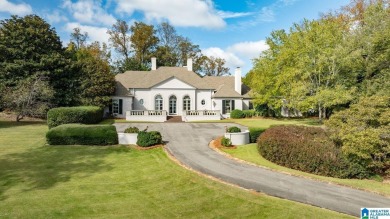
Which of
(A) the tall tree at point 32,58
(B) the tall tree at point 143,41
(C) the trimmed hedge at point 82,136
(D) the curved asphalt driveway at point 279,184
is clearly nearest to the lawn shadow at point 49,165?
(C) the trimmed hedge at point 82,136

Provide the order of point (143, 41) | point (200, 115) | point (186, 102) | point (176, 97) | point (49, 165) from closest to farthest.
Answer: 1. point (49, 165)
2. point (200, 115)
3. point (176, 97)
4. point (186, 102)
5. point (143, 41)

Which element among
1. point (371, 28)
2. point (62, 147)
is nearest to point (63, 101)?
point (62, 147)

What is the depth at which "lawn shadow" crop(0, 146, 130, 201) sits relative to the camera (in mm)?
11555

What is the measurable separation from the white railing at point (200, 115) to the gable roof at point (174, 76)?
3902 mm

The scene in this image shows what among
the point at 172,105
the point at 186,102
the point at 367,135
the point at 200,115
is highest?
the point at 186,102

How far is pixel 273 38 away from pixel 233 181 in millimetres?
29833

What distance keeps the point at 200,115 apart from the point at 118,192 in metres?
26.0

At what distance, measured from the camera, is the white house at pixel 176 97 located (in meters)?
38.1

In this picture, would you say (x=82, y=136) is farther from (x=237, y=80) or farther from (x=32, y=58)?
(x=237, y=80)

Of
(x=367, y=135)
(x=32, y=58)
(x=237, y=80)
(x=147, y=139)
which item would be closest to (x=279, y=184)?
(x=367, y=135)

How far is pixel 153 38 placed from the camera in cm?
6150

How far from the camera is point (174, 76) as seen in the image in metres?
38.5

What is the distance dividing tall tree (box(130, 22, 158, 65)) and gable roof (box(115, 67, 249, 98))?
1840 centimetres

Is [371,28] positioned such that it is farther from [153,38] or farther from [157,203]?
[153,38]
